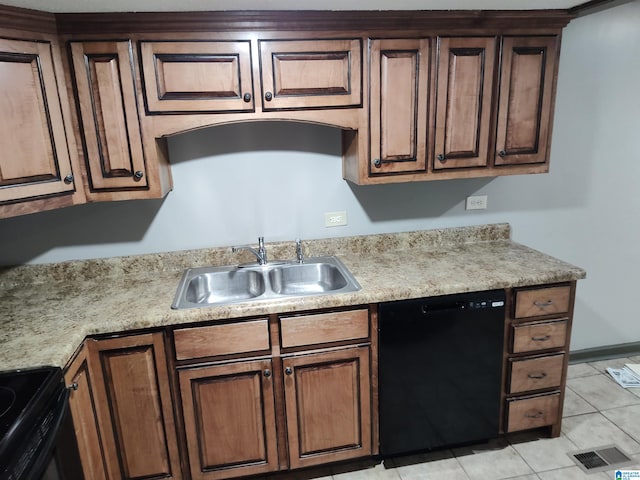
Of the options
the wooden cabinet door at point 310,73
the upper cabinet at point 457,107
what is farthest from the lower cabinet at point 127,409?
the upper cabinet at point 457,107

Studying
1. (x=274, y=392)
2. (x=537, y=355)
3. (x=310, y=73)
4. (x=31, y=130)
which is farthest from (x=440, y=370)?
(x=31, y=130)

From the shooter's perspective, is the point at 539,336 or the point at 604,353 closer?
the point at 539,336

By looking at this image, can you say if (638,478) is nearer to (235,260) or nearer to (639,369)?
(639,369)

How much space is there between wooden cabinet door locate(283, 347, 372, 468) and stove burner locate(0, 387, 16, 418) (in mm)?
982

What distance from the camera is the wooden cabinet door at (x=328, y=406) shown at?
194cm

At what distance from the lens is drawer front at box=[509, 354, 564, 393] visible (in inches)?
84.7

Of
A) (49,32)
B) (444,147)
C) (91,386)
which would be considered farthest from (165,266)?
(444,147)

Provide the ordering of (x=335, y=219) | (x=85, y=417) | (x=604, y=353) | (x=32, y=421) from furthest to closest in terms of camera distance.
Result: (x=604, y=353), (x=335, y=219), (x=85, y=417), (x=32, y=421)

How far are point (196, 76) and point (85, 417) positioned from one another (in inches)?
56.3

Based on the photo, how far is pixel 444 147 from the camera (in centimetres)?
211

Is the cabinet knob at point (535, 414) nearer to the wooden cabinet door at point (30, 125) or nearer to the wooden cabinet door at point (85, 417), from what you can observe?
the wooden cabinet door at point (85, 417)

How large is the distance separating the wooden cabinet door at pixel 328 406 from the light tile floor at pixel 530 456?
16 cm

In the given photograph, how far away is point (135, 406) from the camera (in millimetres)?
1840

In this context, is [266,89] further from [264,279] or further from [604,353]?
[604,353]
